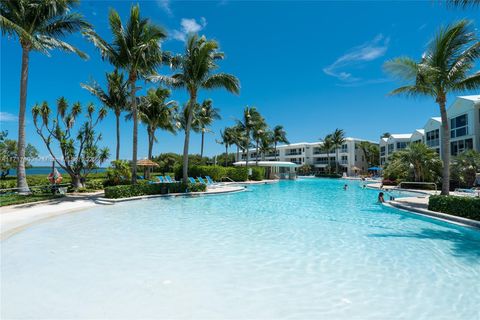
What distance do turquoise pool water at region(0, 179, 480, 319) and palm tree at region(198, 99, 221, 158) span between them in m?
29.1

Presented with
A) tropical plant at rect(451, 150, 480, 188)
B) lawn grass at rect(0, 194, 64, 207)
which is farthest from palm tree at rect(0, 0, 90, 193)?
tropical plant at rect(451, 150, 480, 188)

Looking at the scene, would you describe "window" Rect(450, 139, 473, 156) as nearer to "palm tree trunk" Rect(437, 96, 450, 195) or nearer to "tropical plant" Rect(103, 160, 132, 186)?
"palm tree trunk" Rect(437, 96, 450, 195)

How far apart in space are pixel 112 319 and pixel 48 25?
1802 cm

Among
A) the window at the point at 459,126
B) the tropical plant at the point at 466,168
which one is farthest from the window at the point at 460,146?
the tropical plant at the point at 466,168

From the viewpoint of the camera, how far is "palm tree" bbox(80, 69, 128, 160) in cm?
2255

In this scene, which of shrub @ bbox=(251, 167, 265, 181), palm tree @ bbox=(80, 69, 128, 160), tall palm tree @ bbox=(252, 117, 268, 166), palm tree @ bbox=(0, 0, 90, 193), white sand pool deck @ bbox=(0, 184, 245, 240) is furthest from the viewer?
tall palm tree @ bbox=(252, 117, 268, 166)

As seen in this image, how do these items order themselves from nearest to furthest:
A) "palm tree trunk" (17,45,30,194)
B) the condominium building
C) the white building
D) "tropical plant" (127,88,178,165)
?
"palm tree trunk" (17,45,30,194)
the condominium building
"tropical plant" (127,88,178,165)
the white building

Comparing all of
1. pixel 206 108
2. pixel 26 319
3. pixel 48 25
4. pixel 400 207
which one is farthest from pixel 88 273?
pixel 206 108

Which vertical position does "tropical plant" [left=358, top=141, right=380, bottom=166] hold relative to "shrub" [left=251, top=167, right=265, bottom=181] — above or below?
above

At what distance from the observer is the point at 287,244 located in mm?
7305

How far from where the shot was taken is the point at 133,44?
15.8 meters

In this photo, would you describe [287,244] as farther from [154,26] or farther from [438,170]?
[438,170]

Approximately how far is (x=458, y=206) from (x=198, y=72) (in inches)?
641

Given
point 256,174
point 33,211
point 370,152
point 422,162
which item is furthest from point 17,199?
point 370,152
